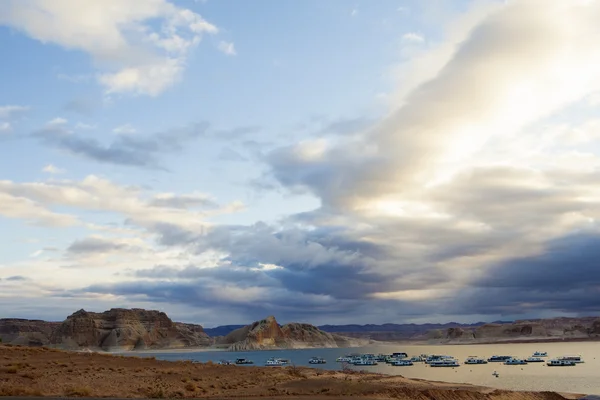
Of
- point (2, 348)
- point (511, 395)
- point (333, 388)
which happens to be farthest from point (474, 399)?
point (2, 348)

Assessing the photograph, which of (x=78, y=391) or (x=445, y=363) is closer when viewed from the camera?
(x=78, y=391)

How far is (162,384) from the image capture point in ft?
154

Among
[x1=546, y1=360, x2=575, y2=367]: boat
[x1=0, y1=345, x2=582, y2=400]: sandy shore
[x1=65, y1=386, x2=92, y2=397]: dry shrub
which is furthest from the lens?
[x1=546, y1=360, x2=575, y2=367]: boat

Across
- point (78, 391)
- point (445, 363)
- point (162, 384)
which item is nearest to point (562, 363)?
point (445, 363)

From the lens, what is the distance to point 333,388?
5097 centimetres

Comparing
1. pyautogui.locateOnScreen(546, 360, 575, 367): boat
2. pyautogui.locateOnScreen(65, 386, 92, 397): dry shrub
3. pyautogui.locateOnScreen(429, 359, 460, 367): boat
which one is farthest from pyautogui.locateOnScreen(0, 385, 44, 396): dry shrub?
pyautogui.locateOnScreen(546, 360, 575, 367): boat

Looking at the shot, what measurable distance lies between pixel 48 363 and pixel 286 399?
31.1 meters

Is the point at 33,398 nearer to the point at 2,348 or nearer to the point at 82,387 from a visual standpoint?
the point at 82,387

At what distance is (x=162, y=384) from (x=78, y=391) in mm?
9266

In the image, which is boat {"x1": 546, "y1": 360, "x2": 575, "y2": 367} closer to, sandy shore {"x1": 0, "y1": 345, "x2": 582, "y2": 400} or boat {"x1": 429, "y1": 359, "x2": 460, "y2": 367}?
boat {"x1": 429, "y1": 359, "x2": 460, "y2": 367}

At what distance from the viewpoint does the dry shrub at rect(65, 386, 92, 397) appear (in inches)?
1515

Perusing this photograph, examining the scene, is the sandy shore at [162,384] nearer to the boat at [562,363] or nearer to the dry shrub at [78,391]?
the dry shrub at [78,391]

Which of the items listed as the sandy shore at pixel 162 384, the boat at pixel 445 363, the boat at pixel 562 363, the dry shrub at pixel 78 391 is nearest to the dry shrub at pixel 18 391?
the sandy shore at pixel 162 384

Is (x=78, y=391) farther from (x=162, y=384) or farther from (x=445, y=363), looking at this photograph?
(x=445, y=363)
